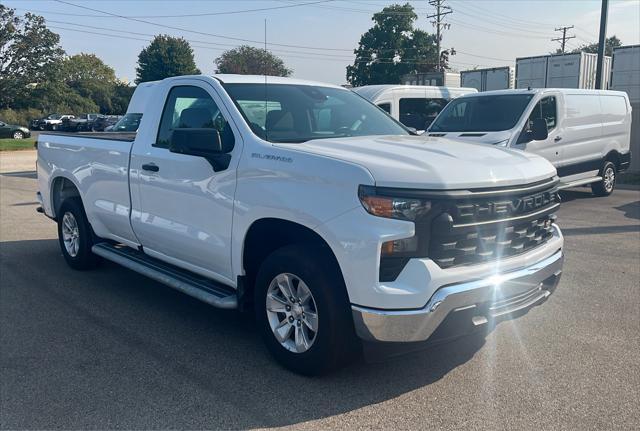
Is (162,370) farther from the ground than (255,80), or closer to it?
closer to it

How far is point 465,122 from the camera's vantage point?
10.9 m

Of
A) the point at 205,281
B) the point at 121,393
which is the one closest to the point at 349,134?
the point at 205,281

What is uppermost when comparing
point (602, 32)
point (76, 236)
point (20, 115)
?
point (602, 32)

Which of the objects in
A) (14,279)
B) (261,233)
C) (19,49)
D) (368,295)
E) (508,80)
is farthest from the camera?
(19,49)

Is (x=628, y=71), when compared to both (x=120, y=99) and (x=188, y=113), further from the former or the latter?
(x=120, y=99)

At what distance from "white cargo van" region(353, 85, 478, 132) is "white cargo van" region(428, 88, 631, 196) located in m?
2.91

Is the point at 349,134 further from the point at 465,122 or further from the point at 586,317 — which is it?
the point at 465,122

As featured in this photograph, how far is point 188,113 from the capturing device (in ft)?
16.8

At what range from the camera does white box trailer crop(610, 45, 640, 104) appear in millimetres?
21016

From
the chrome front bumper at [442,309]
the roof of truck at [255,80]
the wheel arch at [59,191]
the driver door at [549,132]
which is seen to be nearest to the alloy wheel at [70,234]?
the wheel arch at [59,191]

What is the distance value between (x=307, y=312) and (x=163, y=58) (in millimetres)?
75497

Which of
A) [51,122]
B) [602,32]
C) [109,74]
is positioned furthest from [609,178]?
[109,74]

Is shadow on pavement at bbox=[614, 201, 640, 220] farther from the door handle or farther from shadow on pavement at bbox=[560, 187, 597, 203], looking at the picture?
the door handle

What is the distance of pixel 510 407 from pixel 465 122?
26.0ft
